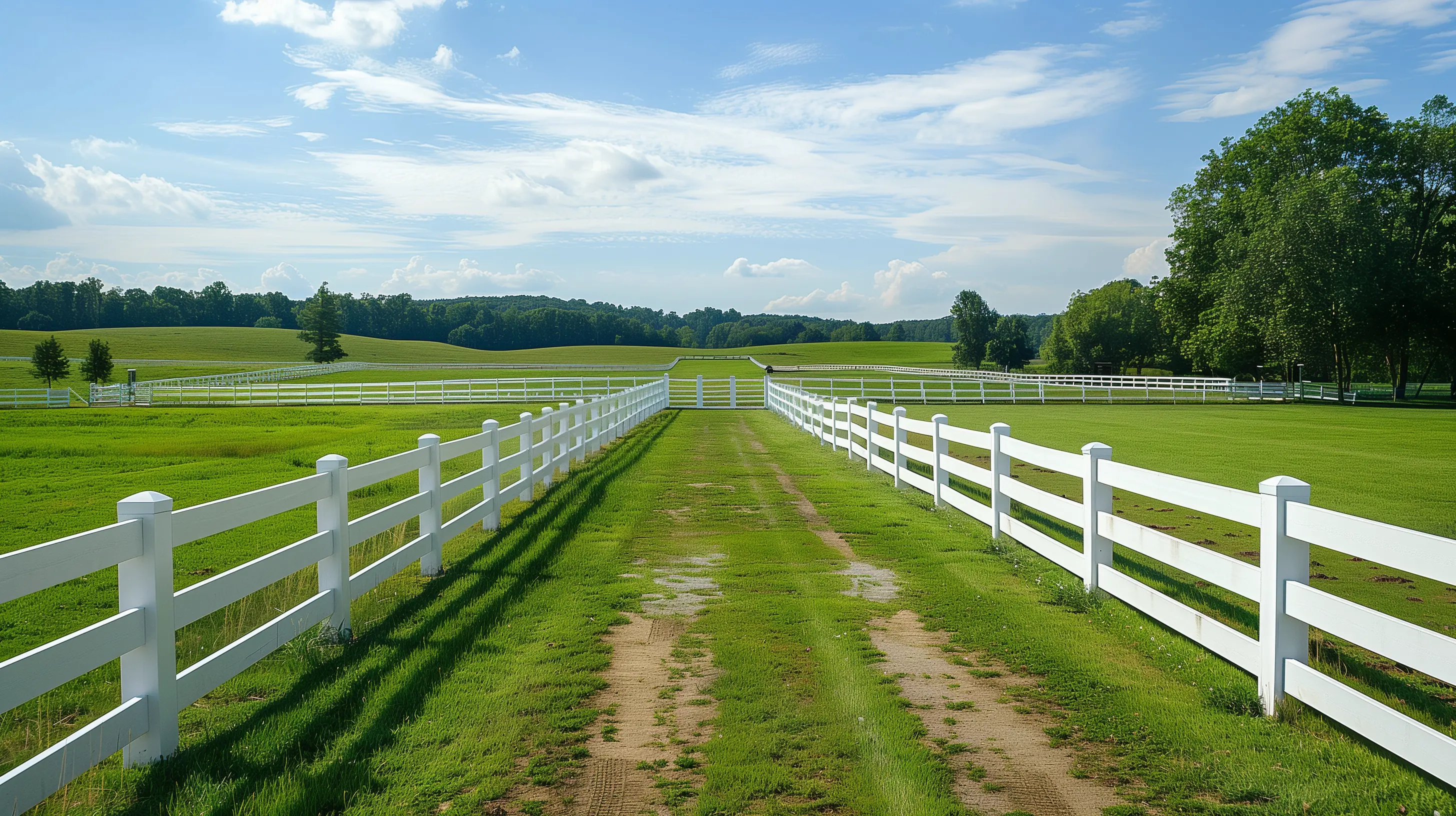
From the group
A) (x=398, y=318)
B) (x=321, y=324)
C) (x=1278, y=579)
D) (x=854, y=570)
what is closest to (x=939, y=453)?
(x=854, y=570)

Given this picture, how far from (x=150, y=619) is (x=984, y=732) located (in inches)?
157

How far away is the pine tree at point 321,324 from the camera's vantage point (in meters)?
110

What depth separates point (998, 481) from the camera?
980 centimetres

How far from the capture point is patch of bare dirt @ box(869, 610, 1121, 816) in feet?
13.0

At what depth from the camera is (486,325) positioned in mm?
182500

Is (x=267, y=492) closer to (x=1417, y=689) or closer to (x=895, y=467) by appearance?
(x=1417, y=689)

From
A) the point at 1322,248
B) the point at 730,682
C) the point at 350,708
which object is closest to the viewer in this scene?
the point at 350,708

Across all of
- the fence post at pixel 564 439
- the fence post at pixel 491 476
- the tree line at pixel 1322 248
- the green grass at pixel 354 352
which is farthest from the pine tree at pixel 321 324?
the fence post at pixel 491 476

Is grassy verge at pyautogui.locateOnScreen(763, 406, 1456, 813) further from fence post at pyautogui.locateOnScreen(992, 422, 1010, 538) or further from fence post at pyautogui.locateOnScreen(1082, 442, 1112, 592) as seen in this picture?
fence post at pyautogui.locateOnScreen(992, 422, 1010, 538)

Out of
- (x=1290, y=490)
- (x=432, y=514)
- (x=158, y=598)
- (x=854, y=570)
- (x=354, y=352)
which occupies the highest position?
(x=354, y=352)

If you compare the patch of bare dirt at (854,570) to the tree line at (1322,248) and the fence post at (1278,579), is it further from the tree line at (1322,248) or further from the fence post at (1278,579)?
the tree line at (1322,248)

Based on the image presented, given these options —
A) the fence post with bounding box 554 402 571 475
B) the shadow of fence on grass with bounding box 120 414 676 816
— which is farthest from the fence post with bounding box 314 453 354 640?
the fence post with bounding box 554 402 571 475

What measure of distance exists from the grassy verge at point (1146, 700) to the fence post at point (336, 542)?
4203 mm

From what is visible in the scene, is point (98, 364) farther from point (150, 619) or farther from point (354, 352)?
point (150, 619)
